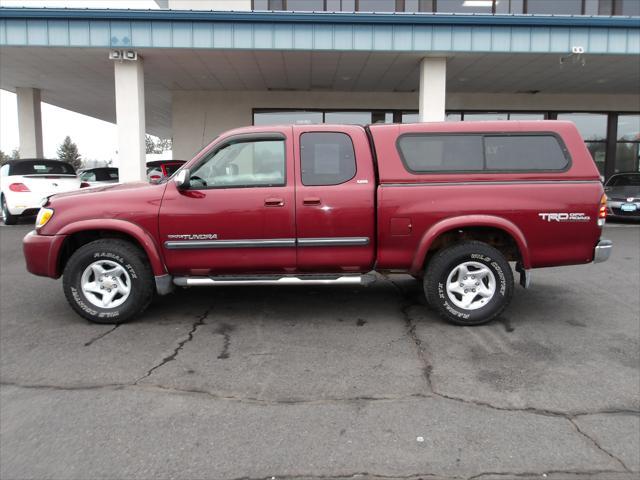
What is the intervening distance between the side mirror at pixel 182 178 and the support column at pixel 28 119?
15.8m

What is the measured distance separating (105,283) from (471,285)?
3.62 metres

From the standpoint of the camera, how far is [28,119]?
1778 centimetres

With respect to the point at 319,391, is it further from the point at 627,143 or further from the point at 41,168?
the point at 627,143

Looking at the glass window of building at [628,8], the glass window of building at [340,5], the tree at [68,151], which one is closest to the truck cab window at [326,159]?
the glass window of building at [340,5]

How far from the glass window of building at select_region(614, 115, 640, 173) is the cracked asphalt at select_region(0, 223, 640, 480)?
46.5 ft

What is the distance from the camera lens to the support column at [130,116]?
11695 mm

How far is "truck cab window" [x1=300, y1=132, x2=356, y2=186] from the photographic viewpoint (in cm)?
500

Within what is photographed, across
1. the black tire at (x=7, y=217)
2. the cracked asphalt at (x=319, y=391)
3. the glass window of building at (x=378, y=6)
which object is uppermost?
the glass window of building at (x=378, y=6)

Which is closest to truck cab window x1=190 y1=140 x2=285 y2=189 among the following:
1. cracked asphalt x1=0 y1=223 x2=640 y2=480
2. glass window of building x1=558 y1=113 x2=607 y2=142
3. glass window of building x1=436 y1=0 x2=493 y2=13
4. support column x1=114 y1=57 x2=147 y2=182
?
cracked asphalt x1=0 y1=223 x2=640 y2=480

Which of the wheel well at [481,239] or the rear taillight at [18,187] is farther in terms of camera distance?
the rear taillight at [18,187]

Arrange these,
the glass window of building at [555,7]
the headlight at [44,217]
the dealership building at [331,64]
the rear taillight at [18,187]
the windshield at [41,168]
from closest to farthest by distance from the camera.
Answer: the headlight at [44,217]
the dealership building at [331,64]
the rear taillight at [18,187]
the windshield at [41,168]
the glass window of building at [555,7]

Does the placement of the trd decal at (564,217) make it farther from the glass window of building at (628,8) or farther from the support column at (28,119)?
the support column at (28,119)

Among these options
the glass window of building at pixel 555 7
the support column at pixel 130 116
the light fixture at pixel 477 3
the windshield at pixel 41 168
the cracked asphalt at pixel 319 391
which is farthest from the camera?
the glass window of building at pixel 555 7

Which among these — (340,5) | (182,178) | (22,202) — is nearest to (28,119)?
(22,202)
